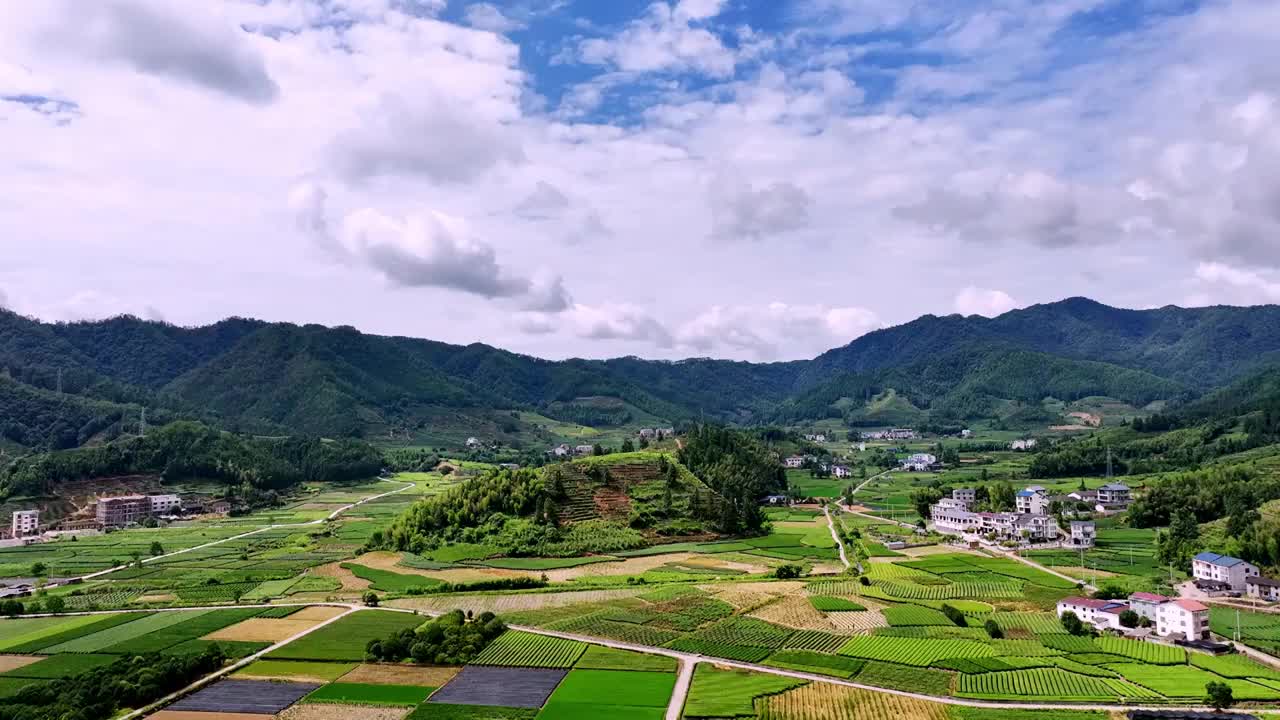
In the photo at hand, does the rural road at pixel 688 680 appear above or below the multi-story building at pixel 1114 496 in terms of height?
below

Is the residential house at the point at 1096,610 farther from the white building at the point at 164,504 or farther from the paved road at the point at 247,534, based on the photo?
the white building at the point at 164,504

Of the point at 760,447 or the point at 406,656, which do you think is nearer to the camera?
the point at 406,656

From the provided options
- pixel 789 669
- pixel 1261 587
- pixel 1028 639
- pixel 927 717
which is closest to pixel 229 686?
pixel 789 669

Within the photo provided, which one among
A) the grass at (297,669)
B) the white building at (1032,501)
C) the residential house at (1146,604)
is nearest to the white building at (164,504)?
the grass at (297,669)

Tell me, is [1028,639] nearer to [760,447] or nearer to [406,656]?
[406,656]

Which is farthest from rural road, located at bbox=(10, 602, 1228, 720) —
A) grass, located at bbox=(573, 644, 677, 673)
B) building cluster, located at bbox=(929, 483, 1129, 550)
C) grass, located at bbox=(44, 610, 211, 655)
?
building cluster, located at bbox=(929, 483, 1129, 550)

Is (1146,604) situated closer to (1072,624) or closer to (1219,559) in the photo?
(1072,624)
